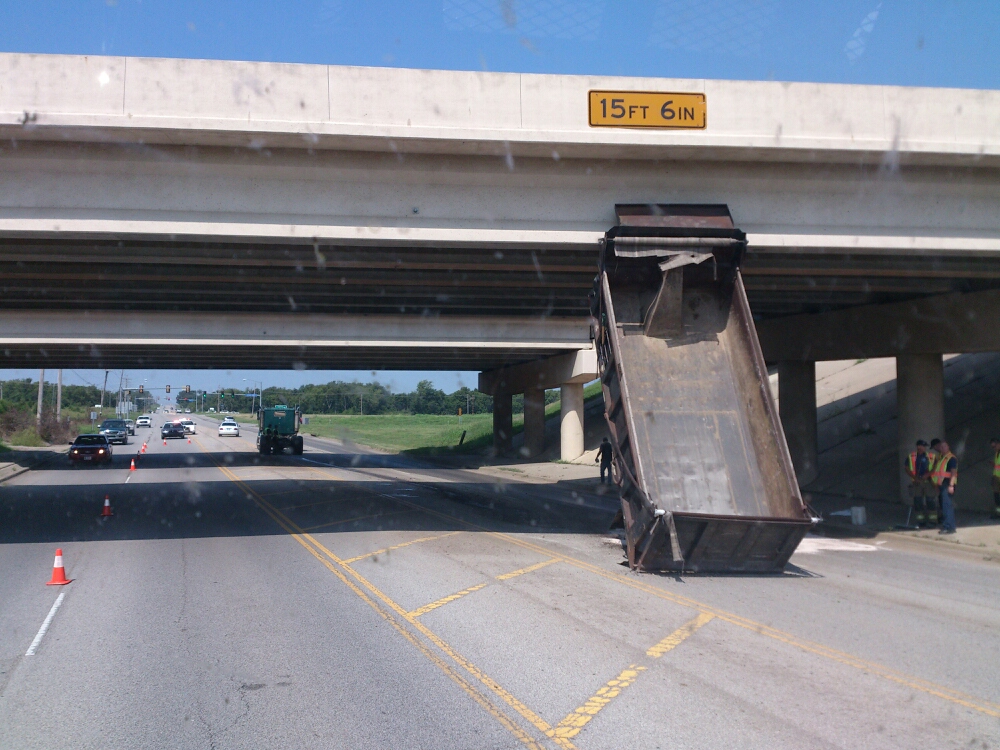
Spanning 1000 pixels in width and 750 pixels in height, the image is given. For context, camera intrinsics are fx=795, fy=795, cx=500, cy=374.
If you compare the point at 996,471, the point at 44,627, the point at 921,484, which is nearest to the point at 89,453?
the point at 44,627

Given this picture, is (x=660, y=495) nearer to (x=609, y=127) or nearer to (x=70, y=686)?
(x=609, y=127)

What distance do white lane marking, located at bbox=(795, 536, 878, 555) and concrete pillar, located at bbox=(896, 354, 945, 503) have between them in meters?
5.24

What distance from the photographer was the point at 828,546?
14523 mm

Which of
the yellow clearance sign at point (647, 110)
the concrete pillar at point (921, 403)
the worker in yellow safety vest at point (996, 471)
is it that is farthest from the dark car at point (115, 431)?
the worker in yellow safety vest at point (996, 471)

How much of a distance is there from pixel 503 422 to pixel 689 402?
116ft

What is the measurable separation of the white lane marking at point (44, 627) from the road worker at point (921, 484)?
15.0 m

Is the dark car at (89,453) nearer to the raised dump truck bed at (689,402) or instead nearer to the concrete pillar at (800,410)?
the concrete pillar at (800,410)

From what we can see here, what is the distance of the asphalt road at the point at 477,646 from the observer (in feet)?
18.2

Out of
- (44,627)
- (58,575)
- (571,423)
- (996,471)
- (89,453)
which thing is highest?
(571,423)

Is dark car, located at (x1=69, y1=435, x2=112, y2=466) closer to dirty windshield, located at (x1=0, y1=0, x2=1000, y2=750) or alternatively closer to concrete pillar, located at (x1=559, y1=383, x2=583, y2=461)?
dirty windshield, located at (x1=0, y1=0, x2=1000, y2=750)

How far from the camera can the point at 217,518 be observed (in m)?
17.5

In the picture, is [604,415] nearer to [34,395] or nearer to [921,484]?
[921,484]

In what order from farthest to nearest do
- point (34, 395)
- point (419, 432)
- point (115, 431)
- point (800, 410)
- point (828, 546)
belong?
point (34, 395) < point (419, 432) < point (115, 431) < point (800, 410) < point (828, 546)

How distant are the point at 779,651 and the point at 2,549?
509 inches
